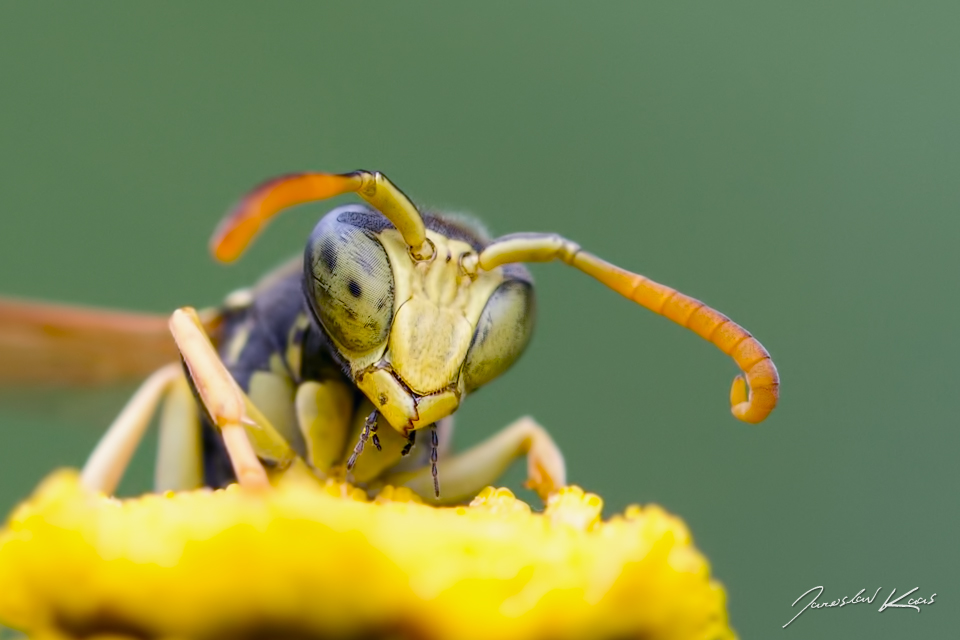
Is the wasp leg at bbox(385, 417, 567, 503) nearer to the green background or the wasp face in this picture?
the wasp face

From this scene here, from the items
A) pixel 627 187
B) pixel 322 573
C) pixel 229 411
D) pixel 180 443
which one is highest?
pixel 627 187

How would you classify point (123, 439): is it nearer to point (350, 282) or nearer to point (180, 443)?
point (180, 443)

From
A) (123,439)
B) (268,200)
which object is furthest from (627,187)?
(268,200)

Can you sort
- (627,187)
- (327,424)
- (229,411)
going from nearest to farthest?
(229,411) → (327,424) → (627,187)

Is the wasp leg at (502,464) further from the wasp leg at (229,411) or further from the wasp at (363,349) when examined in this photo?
the wasp leg at (229,411)

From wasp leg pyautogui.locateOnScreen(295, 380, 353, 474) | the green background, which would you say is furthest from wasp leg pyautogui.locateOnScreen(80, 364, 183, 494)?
the green background

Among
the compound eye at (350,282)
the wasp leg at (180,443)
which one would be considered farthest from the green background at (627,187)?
the compound eye at (350,282)
